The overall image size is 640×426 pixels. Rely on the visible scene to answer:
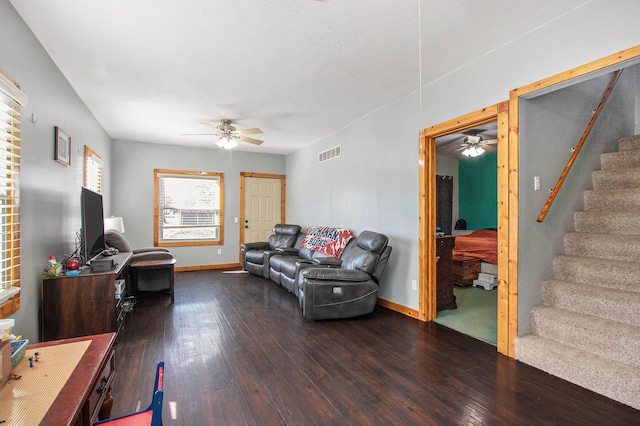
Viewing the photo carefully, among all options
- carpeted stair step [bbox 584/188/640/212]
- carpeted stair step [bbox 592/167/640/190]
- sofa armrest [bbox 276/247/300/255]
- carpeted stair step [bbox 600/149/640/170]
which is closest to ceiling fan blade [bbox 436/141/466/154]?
carpeted stair step [bbox 600/149/640/170]

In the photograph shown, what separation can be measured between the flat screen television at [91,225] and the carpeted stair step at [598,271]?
14.4ft

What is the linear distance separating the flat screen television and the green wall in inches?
290

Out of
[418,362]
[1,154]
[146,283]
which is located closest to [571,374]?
[418,362]

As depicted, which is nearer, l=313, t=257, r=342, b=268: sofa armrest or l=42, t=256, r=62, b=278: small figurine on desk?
l=42, t=256, r=62, b=278: small figurine on desk

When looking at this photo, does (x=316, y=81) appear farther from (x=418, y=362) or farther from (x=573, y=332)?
(x=573, y=332)

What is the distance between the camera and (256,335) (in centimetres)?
311

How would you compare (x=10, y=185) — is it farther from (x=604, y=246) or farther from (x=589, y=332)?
(x=604, y=246)

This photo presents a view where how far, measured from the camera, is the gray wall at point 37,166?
2217mm

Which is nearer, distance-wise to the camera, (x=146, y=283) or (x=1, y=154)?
(x=1, y=154)

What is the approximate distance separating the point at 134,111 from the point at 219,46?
2.48 metres

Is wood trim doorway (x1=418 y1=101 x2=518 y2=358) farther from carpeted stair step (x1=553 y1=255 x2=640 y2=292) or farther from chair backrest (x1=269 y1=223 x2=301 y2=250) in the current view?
chair backrest (x1=269 y1=223 x2=301 y2=250)

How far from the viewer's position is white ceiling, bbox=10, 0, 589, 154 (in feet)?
7.22

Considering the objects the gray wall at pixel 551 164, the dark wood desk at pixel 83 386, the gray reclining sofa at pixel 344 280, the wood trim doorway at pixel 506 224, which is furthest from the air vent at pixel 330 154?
the dark wood desk at pixel 83 386

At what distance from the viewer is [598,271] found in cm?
265
